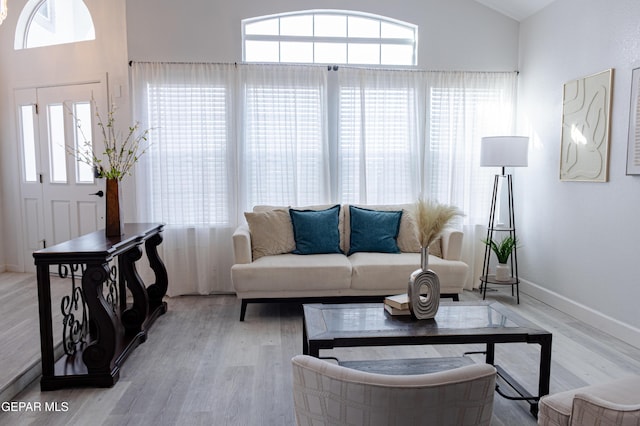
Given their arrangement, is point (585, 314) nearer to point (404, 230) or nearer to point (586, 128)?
point (586, 128)

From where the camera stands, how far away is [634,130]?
10.5ft

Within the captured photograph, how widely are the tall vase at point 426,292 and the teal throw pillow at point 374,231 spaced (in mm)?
1825

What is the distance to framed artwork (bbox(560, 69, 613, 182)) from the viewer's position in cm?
347

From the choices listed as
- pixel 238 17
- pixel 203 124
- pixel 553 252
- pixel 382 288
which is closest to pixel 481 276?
pixel 553 252

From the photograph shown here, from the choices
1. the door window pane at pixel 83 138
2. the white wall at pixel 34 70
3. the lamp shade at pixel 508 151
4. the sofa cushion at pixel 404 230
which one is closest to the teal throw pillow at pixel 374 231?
the sofa cushion at pixel 404 230

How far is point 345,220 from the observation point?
175 inches

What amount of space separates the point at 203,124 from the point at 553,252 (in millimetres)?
3511

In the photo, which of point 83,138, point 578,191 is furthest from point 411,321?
point 83,138

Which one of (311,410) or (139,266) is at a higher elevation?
(311,410)

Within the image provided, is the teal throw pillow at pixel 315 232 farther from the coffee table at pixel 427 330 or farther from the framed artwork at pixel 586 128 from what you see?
the framed artwork at pixel 586 128

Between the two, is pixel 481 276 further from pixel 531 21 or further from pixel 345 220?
pixel 531 21

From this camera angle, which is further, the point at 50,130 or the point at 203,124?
the point at 50,130

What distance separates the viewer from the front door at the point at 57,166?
4.77 meters

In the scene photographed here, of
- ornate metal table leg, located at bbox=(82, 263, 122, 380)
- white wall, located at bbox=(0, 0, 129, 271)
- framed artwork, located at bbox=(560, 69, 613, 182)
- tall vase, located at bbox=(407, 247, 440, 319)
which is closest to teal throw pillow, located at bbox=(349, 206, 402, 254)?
framed artwork, located at bbox=(560, 69, 613, 182)
